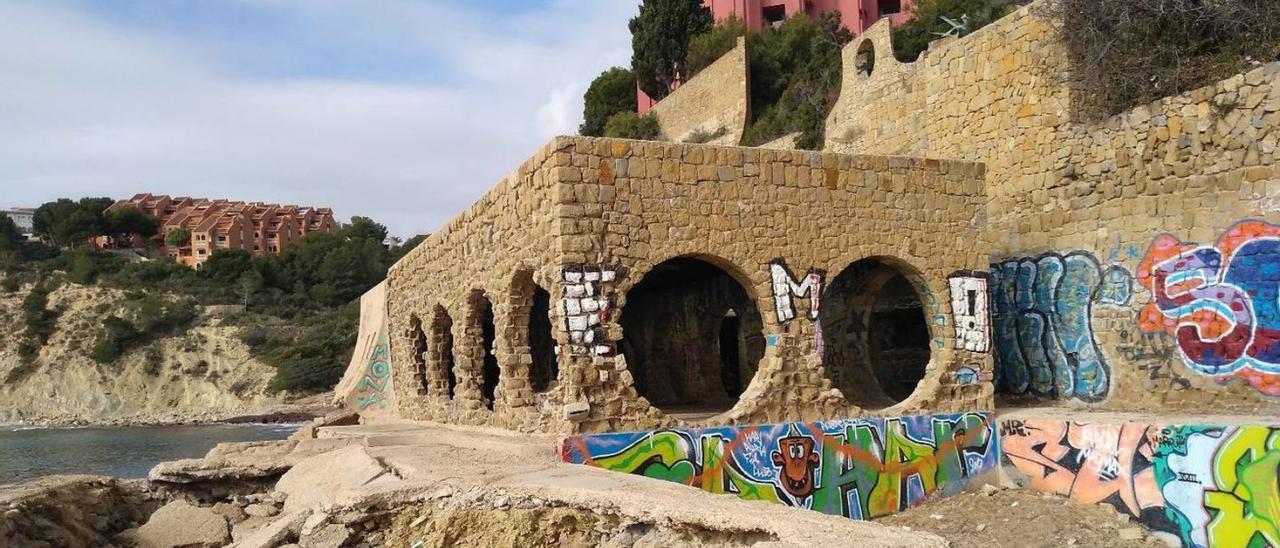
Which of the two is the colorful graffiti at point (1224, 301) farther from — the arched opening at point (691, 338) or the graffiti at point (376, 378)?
the graffiti at point (376, 378)

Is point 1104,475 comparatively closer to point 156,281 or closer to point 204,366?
point 204,366

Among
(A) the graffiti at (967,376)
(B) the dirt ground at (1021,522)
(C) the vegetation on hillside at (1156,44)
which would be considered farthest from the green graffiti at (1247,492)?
(C) the vegetation on hillside at (1156,44)

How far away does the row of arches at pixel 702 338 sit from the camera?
12.8 meters

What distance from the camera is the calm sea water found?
2269 centimetres

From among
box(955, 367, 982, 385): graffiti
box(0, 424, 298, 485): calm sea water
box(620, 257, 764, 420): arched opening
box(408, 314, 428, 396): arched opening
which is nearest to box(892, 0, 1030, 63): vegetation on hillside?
box(620, 257, 764, 420): arched opening

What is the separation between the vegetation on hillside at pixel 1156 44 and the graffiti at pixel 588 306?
7.31 m

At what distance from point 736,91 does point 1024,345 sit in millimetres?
21207

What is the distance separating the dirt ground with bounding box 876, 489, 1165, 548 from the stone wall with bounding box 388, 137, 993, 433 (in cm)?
119

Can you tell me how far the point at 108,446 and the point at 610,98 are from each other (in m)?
25.9

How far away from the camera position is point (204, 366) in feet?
164

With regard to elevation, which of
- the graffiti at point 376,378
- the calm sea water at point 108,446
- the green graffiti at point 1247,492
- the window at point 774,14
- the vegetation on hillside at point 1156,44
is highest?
the window at point 774,14

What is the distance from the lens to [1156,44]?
11883 millimetres

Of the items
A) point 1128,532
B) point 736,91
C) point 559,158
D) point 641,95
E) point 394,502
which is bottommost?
point 1128,532

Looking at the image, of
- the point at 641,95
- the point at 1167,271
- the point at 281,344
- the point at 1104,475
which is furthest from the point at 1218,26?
the point at 281,344
